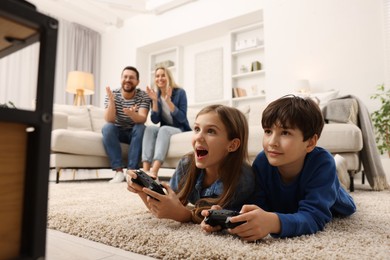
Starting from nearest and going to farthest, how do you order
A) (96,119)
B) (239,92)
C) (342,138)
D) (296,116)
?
1. (296,116)
2. (342,138)
3. (96,119)
4. (239,92)

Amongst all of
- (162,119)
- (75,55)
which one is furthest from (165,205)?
(75,55)

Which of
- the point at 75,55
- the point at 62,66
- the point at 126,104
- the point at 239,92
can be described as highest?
the point at 75,55

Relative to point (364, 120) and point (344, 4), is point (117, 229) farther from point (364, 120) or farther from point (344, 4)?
point (344, 4)

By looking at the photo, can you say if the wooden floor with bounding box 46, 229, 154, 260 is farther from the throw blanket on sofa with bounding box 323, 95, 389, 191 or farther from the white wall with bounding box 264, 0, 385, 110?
the white wall with bounding box 264, 0, 385, 110

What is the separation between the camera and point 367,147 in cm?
191

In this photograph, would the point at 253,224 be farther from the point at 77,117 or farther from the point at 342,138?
the point at 77,117

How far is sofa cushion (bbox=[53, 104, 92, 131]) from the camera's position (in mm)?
3156

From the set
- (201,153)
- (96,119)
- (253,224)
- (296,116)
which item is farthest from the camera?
(96,119)

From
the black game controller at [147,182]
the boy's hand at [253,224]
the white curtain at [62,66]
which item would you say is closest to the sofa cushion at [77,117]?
the white curtain at [62,66]

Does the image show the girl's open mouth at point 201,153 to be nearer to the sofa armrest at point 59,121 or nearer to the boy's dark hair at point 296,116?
the boy's dark hair at point 296,116

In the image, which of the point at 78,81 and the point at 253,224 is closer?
the point at 253,224

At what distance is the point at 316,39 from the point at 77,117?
9.47ft

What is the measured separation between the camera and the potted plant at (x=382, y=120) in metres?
3.03

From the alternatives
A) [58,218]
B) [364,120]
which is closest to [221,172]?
[58,218]
